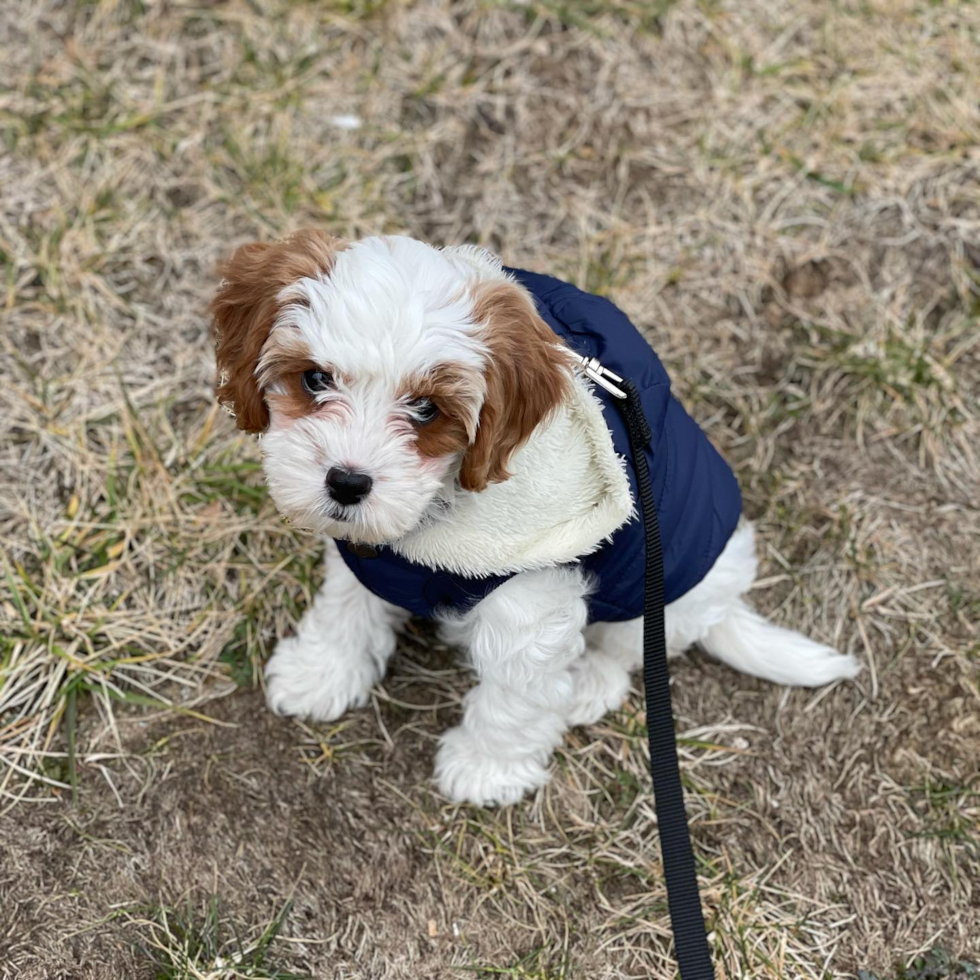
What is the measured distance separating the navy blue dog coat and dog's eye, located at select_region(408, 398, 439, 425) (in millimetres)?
554

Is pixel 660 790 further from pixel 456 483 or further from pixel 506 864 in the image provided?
pixel 456 483

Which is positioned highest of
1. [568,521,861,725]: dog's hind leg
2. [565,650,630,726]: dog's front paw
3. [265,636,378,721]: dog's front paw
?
[568,521,861,725]: dog's hind leg

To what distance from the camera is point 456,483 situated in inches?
108

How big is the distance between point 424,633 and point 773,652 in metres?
1.40

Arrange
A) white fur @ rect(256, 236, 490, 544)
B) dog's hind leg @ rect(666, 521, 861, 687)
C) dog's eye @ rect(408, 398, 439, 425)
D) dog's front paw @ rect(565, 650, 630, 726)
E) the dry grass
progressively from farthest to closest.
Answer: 1. dog's front paw @ rect(565, 650, 630, 726)
2. dog's hind leg @ rect(666, 521, 861, 687)
3. the dry grass
4. dog's eye @ rect(408, 398, 439, 425)
5. white fur @ rect(256, 236, 490, 544)

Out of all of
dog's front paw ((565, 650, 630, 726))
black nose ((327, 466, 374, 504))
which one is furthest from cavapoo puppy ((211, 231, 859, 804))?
dog's front paw ((565, 650, 630, 726))

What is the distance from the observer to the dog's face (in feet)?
7.84

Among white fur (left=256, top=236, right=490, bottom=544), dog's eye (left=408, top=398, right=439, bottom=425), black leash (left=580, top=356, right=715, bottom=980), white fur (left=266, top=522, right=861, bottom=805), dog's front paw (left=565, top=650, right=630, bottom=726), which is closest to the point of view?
white fur (left=256, top=236, right=490, bottom=544)

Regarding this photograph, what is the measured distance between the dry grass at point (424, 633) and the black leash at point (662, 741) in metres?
0.44

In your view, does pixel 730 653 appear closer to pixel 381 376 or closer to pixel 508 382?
pixel 508 382

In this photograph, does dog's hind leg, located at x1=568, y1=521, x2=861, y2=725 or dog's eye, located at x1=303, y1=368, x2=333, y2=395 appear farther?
dog's hind leg, located at x1=568, y1=521, x2=861, y2=725

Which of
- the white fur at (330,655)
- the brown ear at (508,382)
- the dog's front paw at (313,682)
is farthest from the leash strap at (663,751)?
the dog's front paw at (313,682)

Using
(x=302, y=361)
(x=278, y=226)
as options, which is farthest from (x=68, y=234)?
(x=302, y=361)

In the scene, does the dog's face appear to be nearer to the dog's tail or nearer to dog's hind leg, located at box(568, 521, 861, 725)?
dog's hind leg, located at box(568, 521, 861, 725)
